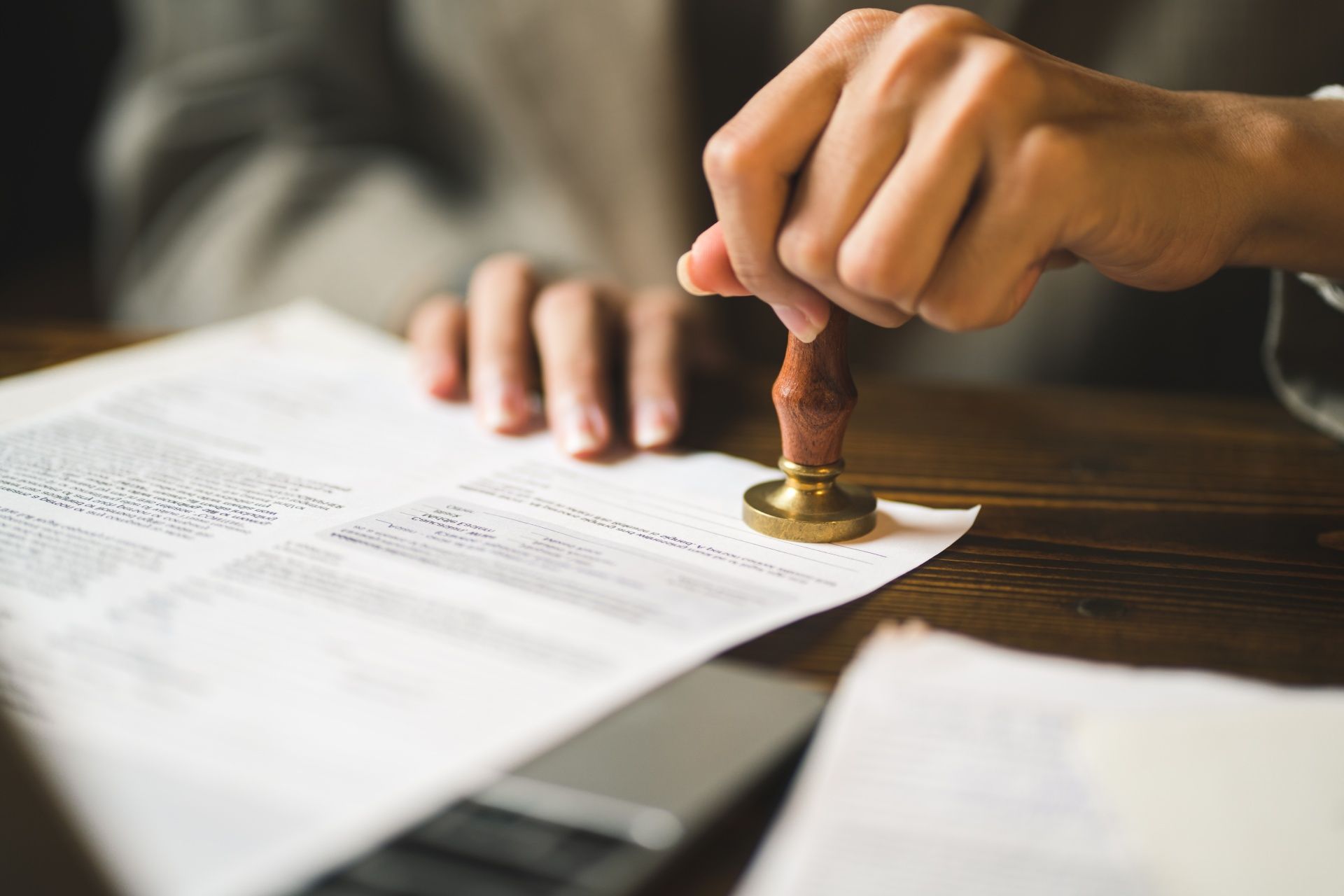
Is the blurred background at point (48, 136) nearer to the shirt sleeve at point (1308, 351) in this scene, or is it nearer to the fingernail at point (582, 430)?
the fingernail at point (582, 430)

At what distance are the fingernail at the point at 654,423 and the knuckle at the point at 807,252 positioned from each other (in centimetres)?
18

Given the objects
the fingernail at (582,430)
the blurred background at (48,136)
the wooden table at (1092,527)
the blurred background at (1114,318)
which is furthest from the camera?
the blurred background at (48,136)

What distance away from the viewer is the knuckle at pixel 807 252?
1.19 feet

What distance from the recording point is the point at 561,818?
243mm

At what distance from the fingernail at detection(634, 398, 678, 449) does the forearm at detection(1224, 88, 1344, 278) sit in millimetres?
280

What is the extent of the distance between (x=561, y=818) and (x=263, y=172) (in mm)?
935

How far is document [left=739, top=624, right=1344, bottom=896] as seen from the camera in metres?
0.23

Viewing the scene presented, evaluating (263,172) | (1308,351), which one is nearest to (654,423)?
(1308,351)

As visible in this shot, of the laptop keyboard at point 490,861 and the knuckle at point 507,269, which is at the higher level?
Answer: the knuckle at point 507,269

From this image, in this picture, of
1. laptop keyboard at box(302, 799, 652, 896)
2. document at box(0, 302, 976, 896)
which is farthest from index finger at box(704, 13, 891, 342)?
laptop keyboard at box(302, 799, 652, 896)

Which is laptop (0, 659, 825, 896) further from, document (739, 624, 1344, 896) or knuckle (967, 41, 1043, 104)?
knuckle (967, 41, 1043, 104)

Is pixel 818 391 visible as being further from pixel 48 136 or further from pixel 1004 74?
pixel 48 136

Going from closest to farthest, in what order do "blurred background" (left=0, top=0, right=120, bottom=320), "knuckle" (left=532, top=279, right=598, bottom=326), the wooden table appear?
the wooden table, "knuckle" (left=532, top=279, right=598, bottom=326), "blurred background" (left=0, top=0, right=120, bottom=320)

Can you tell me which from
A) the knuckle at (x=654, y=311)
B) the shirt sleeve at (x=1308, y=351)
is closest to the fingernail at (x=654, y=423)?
the knuckle at (x=654, y=311)
